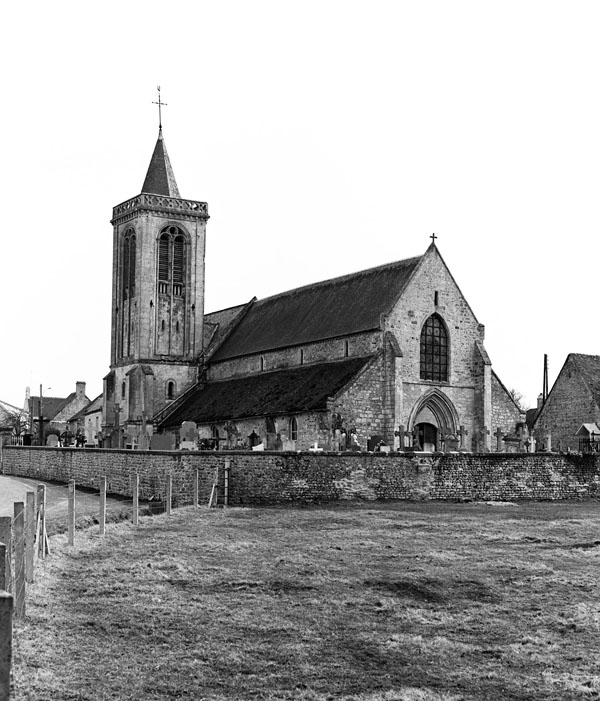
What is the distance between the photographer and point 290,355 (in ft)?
173

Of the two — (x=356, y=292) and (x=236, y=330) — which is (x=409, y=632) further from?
(x=236, y=330)

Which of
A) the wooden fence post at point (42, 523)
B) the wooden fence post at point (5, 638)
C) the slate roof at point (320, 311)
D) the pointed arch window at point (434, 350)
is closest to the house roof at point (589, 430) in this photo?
the pointed arch window at point (434, 350)

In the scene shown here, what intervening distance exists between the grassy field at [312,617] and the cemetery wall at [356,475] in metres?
8.50

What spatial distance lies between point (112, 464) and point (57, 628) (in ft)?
82.1

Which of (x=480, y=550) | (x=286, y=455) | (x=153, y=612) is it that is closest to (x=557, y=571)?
(x=480, y=550)

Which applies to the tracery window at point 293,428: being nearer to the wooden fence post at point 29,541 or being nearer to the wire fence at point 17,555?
the wire fence at point 17,555

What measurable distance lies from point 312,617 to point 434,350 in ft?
116

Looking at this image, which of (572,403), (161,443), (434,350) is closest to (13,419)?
(434,350)

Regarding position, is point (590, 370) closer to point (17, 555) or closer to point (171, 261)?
point (171, 261)

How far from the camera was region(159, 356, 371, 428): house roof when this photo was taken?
45812 millimetres

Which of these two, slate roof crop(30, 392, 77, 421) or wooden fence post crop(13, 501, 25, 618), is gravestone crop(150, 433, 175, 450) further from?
slate roof crop(30, 392, 77, 421)

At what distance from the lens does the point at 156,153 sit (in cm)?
6500

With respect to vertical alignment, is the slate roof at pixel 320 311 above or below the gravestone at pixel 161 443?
above

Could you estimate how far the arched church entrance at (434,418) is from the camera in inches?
1893
